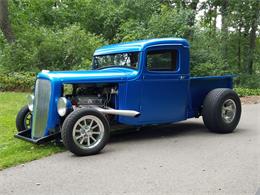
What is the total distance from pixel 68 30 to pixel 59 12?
653 centimetres

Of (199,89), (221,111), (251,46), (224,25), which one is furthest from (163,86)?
(251,46)

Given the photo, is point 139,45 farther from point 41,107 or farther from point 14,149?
point 14,149

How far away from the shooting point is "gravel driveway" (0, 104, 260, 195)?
17.0 ft

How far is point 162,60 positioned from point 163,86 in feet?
1.66

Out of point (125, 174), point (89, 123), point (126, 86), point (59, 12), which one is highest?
point (59, 12)

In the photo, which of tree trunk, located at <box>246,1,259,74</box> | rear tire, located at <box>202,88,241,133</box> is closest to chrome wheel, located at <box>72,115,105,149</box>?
rear tire, located at <box>202,88,241,133</box>

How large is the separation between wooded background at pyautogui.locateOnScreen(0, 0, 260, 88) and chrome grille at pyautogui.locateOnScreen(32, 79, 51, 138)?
863 centimetres

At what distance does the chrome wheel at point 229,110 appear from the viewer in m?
8.63

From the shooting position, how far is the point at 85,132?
6887 millimetres

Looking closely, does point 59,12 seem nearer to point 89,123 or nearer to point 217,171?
point 89,123

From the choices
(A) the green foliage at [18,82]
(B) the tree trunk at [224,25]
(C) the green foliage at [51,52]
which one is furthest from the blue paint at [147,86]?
(B) the tree trunk at [224,25]

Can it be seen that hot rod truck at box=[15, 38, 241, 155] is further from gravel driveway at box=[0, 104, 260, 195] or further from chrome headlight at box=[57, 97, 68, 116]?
gravel driveway at box=[0, 104, 260, 195]

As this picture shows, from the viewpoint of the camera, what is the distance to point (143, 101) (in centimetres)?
783

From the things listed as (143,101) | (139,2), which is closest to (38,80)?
(143,101)
